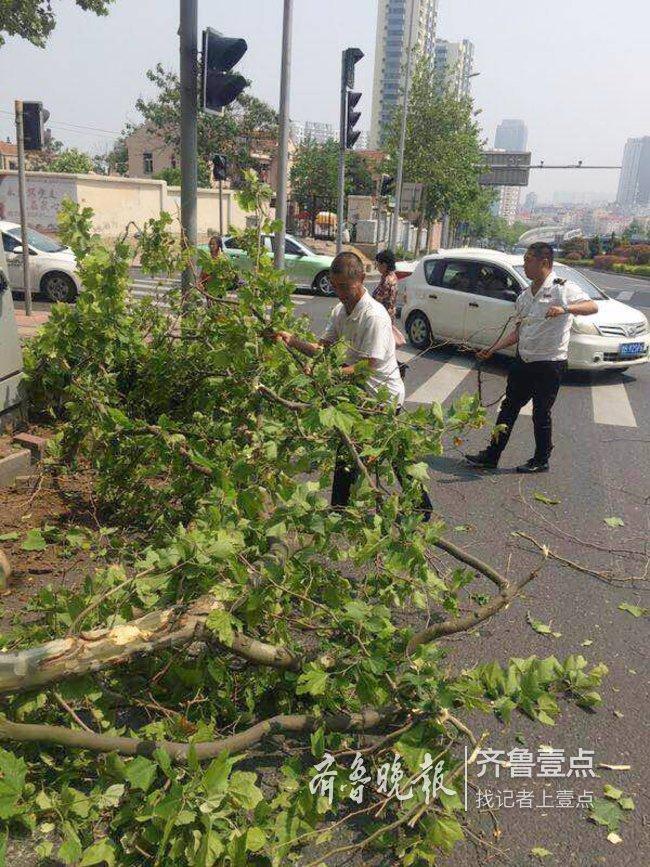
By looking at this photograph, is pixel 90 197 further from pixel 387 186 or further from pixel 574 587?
pixel 574 587

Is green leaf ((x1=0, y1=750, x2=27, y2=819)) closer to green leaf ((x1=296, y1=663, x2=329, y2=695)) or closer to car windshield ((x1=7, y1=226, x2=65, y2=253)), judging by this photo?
green leaf ((x1=296, y1=663, x2=329, y2=695))

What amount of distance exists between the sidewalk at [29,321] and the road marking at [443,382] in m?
5.72

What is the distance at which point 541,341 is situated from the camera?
6156 mm

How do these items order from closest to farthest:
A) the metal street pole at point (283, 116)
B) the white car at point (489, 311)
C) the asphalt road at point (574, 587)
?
the asphalt road at point (574, 587) < the white car at point (489, 311) < the metal street pole at point (283, 116)

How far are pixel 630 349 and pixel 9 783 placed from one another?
9.82m

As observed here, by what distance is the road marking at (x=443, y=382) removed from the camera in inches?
362

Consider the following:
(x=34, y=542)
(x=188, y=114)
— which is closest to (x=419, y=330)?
(x=188, y=114)

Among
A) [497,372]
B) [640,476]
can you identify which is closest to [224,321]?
[640,476]

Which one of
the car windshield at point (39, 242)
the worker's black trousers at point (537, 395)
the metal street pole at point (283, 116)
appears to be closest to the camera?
the worker's black trousers at point (537, 395)

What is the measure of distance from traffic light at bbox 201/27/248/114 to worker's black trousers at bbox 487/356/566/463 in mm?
3596

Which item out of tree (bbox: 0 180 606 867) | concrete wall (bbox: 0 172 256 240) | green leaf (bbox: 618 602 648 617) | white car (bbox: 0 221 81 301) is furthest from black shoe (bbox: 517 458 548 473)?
concrete wall (bbox: 0 172 256 240)

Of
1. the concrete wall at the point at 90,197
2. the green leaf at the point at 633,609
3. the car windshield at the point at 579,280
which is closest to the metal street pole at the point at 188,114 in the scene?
the green leaf at the point at 633,609

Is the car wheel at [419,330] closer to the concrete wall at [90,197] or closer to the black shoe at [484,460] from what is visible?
the black shoe at [484,460]

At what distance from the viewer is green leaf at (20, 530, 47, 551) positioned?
14.3 ft
